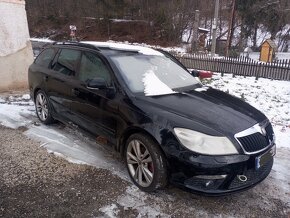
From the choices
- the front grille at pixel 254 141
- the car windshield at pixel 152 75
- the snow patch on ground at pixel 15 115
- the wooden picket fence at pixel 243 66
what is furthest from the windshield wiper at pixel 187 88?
the wooden picket fence at pixel 243 66

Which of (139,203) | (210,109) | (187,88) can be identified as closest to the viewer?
(139,203)

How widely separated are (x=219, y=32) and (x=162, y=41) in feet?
23.3

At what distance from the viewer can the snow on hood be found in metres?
3.63

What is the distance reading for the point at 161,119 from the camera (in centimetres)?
311

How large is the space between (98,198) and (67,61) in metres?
2.27

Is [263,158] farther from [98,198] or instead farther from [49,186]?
[49,186]

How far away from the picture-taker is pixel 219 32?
33562 mm

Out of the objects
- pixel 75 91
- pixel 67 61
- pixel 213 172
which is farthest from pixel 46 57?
pixel 213 172

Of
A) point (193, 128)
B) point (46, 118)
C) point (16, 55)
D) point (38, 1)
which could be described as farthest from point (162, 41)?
point (193, 128)

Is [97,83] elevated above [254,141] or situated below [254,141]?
above

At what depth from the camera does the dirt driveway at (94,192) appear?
312 cm

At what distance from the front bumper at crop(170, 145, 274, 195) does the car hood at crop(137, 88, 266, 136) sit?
0.97ft

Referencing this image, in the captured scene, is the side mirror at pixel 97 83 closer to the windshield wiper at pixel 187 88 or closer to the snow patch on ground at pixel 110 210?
the windshield wiper at pixel 187 88

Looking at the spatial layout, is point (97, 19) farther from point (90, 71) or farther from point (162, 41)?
point (90, 71)
